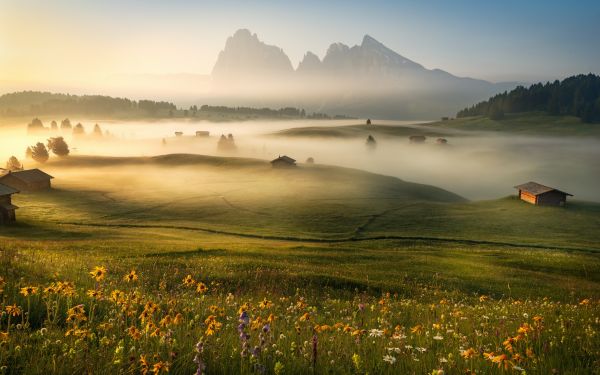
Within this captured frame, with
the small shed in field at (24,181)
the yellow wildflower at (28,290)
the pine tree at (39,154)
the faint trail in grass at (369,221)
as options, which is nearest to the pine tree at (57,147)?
the pine tree at (39,154)

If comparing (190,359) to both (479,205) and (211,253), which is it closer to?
(211,253)

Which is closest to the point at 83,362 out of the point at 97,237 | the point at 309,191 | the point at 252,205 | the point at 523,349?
the point at 523,349

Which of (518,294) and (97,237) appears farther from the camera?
(97,237)

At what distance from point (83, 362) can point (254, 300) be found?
30.2ft

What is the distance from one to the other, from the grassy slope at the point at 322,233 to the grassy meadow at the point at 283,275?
398 millimetres

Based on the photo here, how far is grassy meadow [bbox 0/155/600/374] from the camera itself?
18.5 feet

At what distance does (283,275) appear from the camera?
25.2 metres

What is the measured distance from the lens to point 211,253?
42062 mm

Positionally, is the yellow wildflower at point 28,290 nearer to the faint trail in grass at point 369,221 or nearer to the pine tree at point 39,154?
the faint trail in grass at point 369,221

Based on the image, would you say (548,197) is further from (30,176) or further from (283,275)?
(30,176)

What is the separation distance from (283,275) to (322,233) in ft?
170

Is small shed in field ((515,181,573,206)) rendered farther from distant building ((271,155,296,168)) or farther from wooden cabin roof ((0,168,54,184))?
wooden cabin roof ((0,168,54,184))

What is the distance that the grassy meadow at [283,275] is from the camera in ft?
18.5

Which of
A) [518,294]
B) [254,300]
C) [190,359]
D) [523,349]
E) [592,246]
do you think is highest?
[190,359]
